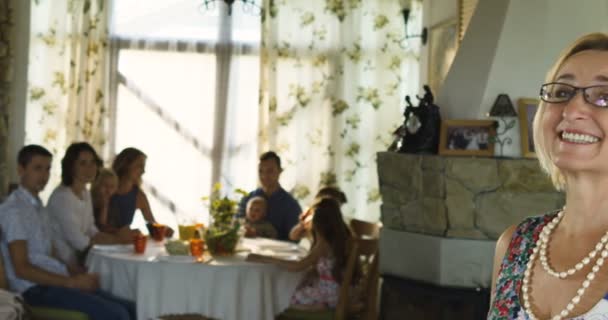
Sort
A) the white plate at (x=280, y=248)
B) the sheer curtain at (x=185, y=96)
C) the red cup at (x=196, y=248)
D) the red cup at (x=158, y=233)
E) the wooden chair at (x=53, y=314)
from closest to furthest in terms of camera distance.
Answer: the wooden chair at (x=53, y=314) < the red cup at (x=196, y=248) < the white plate at (x=280, y=248) < the red cup at (x=158, y=233) < the sheer curtain at (x=185, y=96)

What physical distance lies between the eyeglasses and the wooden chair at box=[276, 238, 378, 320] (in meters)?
3.07

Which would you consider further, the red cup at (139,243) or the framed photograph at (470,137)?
the red cup at (139,243)

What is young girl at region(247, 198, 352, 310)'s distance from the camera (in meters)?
4.57

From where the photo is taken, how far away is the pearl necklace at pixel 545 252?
141 centimetres

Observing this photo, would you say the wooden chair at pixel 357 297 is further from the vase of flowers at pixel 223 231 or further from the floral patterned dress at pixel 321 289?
the vase of flowers at pixel 223 231

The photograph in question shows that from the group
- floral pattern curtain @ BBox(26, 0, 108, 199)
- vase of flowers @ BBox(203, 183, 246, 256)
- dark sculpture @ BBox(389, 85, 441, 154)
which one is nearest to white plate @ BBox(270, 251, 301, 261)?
vase of flowers @ BBox(203, 183, 246, 256)

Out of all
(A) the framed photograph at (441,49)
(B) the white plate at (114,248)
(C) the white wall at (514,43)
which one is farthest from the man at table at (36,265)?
(A) the framed photograph at (441,49)

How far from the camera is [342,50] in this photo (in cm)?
685

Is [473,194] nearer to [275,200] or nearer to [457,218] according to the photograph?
[457,218]

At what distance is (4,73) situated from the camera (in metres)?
6.41

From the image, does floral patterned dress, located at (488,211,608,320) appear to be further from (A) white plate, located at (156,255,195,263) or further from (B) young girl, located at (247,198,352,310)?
(B) young girl, located at (247,198,352,310)

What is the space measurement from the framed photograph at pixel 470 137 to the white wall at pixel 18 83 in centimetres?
357

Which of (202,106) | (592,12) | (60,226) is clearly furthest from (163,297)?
(202,106)

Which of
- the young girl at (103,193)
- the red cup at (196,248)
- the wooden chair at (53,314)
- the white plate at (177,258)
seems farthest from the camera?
the young girl at (103,193)
